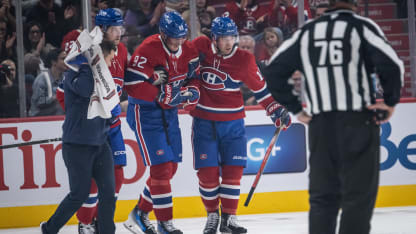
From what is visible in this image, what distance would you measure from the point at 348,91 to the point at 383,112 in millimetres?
168

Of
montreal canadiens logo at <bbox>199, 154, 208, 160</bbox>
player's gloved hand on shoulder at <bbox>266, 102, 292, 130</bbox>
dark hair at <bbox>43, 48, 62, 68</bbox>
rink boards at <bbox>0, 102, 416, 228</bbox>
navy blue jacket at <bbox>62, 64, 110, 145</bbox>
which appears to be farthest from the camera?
dark hair at <bbox>43, 48, 62, 68</bbox>

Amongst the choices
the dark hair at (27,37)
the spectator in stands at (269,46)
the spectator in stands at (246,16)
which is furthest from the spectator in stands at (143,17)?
the spectator in stands at (269,46)

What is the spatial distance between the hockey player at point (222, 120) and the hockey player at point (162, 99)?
155mm

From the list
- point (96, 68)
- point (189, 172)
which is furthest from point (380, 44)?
point (189, 172)

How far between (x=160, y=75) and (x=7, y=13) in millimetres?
2214

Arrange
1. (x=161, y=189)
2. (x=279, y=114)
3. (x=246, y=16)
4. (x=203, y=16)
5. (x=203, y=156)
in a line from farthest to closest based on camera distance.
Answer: (x=246, y=16)
(x=203, y=16)
(x=279, y=114)
(x=203, y=156)
(x=161, y=189)

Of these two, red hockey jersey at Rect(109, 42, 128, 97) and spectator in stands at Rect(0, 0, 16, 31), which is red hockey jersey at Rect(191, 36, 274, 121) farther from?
spectator in stands at Rect(0, 0, 16, 31)

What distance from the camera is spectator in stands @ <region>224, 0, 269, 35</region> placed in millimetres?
5996

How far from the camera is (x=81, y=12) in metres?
5.80

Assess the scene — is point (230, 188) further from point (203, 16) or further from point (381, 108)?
point (203, 16)

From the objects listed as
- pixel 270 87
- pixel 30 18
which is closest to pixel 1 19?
pixel 30 18

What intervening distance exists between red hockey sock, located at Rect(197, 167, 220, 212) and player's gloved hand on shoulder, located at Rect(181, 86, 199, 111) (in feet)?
1.43

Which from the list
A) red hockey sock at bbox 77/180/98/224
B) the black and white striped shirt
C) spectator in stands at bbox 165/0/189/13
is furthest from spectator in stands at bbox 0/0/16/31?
the black and white striped shirt

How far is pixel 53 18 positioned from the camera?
5953 mm
